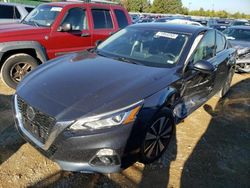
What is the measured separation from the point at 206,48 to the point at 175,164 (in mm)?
2075

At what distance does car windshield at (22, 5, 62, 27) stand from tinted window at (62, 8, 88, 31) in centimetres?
25

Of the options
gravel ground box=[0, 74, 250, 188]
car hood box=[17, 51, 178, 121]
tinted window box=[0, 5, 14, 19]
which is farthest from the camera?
tinted window box=[0, 5, 14, 19]

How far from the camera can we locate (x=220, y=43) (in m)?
5.23

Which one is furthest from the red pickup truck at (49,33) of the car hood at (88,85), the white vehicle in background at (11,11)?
the white vehicle in background at (11,11)

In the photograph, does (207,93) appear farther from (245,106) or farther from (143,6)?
(143,6)

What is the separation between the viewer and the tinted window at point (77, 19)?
596cm

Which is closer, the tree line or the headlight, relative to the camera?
the headlight

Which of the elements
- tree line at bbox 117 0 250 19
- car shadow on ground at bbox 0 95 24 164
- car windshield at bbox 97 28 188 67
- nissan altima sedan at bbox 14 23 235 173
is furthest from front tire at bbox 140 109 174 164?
tree line at bbox 117 0 250 19

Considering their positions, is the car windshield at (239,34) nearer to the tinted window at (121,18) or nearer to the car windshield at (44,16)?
the tinted window at (121,18)

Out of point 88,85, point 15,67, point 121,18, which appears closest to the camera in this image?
point 88,85

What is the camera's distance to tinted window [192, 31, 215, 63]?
3972 mm

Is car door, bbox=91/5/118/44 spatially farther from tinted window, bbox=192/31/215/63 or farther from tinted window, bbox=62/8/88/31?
tinted window, bbox=192/31/215/63

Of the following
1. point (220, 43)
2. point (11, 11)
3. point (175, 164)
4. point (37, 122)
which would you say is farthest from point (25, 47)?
point (11, 11)

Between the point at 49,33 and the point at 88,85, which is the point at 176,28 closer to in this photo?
the point at 88,85
